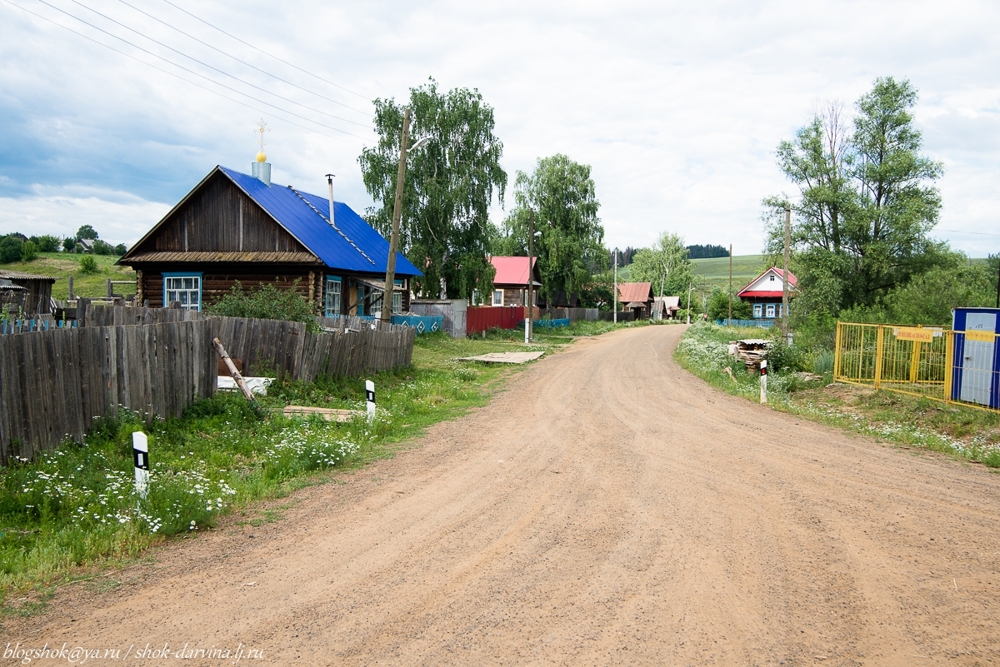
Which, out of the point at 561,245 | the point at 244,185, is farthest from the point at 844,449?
the point at 561,245

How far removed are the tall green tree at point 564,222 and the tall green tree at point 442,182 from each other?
17482mm

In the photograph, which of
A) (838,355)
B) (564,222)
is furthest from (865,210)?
(564,222)

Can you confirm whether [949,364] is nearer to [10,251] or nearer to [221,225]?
[221,225]

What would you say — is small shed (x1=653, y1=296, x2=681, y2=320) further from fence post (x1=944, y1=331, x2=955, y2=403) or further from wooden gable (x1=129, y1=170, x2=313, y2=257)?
fence post (x1=944, y1=331, x2=955, y2=403)

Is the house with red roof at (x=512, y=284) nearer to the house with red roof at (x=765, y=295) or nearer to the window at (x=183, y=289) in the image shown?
the house with red roof at (x=765, y=295)

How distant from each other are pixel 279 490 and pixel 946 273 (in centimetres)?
3132

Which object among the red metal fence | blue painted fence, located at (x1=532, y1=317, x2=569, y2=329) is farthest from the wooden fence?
blue painted fence, located at (x1=532, y1=317, x2=569, y2=329)

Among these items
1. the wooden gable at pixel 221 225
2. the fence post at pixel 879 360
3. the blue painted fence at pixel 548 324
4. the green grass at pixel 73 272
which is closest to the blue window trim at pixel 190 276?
the wooden gable at pixel 221 225

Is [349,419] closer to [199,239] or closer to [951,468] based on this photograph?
[951,468]

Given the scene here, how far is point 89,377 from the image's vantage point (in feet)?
27.3

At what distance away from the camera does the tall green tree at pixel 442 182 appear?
37.5 meters

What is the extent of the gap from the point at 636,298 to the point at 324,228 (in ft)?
220

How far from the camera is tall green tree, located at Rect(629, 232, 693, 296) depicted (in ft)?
341

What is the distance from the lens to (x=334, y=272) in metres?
26.5
